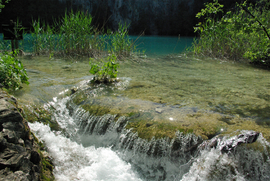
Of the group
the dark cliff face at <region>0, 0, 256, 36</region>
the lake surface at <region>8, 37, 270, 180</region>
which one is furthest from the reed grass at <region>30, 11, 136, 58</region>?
the dark cliff face at <region>0, 0, 256, 36</region>

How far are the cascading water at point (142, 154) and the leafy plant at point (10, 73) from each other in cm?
105

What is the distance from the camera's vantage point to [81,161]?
2.56 meters

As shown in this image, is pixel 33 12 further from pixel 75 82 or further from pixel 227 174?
pixel 227 174

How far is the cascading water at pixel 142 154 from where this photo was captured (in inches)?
82.4

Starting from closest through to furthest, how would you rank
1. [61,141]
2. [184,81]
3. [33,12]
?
1. [61,141]
2. [184,81]
3. [33,12]

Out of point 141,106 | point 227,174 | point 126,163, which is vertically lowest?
point 126,163

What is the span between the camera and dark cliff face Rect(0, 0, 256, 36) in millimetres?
31172

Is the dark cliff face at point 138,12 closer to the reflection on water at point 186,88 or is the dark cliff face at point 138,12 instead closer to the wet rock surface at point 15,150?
the reflection on water at point 186,88

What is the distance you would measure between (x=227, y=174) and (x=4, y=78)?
3.51 meters

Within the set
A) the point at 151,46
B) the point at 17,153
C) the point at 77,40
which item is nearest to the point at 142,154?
the point at 17,153

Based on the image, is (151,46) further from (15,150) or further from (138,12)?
(138,12)

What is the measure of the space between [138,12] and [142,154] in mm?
36608

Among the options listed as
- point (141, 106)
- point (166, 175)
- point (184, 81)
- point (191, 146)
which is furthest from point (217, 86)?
point (166, 175)

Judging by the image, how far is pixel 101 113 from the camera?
3.12 meters
